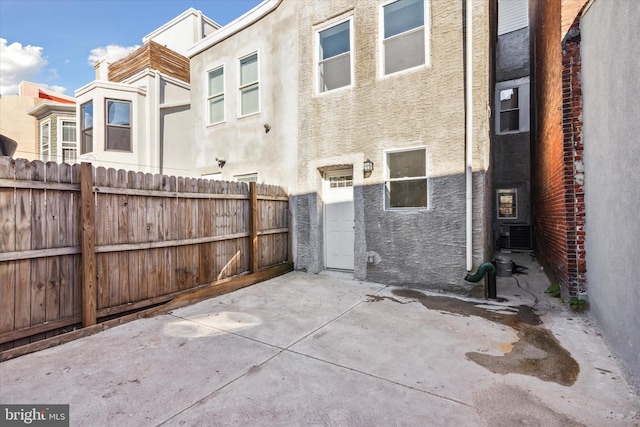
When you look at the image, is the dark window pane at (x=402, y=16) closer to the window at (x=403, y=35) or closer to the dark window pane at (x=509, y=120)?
the window at (x=403, y=35)

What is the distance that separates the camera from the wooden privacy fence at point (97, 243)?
3.38 meters

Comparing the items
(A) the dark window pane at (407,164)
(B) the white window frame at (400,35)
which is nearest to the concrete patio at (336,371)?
(A) the dark window pane at (407,164)

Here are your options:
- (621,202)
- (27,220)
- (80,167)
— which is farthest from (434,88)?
(27,220)

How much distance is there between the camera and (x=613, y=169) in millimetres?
3266

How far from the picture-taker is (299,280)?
6641 millimetres

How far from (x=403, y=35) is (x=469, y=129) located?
8.19 feet

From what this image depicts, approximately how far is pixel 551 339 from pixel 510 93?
1146cm

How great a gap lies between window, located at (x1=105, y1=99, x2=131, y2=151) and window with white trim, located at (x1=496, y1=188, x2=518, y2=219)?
49.2 ft

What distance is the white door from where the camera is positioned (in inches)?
273

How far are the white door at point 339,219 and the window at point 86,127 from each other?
1052 centimetres

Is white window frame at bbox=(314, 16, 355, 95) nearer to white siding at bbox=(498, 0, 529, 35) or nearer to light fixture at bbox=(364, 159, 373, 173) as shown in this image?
light fixture at bbox=(364, 159, 373, 173)

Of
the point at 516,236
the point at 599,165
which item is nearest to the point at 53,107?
the point at 599,165

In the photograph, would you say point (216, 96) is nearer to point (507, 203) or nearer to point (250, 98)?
point (250, 98)

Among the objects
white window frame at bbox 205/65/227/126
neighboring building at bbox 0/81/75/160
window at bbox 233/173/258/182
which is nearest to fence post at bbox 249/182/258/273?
window at bbox 233/173/258/182
